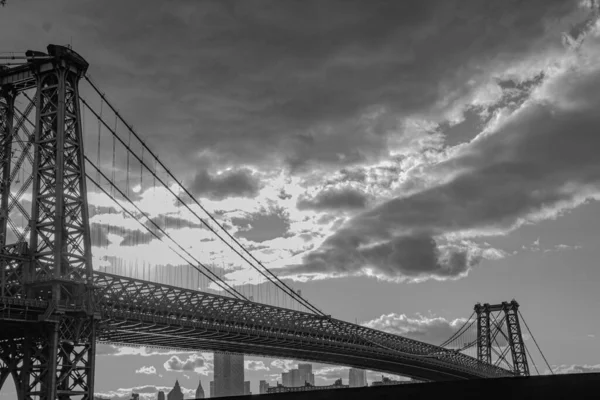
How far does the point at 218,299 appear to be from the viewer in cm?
9681

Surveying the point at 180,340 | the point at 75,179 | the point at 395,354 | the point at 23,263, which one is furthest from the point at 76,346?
the point at 395,354

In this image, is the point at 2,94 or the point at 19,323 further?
the point at 2,94

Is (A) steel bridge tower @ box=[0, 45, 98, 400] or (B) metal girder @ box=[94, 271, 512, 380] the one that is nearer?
(A) steel bridge tower @ box=[0, 45, 98, 400]

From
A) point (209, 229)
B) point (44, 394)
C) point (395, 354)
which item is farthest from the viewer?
point (395, 354)

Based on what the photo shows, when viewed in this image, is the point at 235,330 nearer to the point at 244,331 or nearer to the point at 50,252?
the point at 244,331

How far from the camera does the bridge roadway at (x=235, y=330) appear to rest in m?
76.6

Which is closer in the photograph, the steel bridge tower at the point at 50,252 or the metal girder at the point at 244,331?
the steel bridge tower at the point at 50,252

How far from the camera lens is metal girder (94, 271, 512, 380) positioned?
79.0m

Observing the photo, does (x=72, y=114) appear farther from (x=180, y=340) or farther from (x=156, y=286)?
(x=180, y=340)

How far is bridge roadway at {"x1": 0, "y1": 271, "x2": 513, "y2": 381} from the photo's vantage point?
76.6 meters

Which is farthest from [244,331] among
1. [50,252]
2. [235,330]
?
[50,252]

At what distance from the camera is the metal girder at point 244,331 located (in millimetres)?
79000

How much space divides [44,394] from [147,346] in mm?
36172

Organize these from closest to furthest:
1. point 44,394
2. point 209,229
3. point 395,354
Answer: point 44,394
point 209,229
point 395,354
